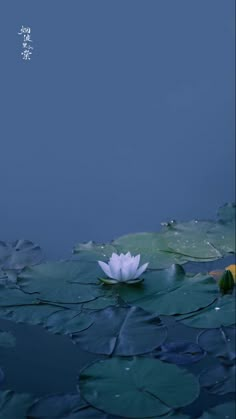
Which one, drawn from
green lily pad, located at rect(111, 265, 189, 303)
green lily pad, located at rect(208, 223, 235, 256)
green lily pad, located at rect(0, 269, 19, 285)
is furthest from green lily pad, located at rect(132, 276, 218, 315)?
green lily pad, located at rect(0, 269, 19, 285)

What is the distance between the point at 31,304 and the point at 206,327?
Answer: 41 cm

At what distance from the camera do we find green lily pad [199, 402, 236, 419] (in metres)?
1.07

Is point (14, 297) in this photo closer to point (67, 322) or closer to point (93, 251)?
point (67, 322)

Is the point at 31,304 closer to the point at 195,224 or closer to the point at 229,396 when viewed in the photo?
the point at 229,396

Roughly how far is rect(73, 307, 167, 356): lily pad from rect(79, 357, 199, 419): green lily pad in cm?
5

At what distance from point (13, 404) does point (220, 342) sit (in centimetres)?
47

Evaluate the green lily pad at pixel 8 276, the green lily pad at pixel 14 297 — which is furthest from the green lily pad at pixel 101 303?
the green lily pad at pixel 8 276

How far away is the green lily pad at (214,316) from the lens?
1346 mm

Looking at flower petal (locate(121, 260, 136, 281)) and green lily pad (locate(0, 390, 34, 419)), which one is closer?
green lily pad (locate(0, 390, 34, 419))

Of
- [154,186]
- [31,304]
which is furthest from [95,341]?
[154,186]

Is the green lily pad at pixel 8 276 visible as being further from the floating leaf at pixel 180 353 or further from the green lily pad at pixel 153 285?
the floating leaf at pixel 180 353

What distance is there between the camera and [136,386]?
3.66ft

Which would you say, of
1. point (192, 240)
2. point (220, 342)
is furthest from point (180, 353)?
point (192, 240)

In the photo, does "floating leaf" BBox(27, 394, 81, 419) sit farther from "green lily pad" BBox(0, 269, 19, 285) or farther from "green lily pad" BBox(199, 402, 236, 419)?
"green lily pad" BBox(0, 269, 19, 285)
